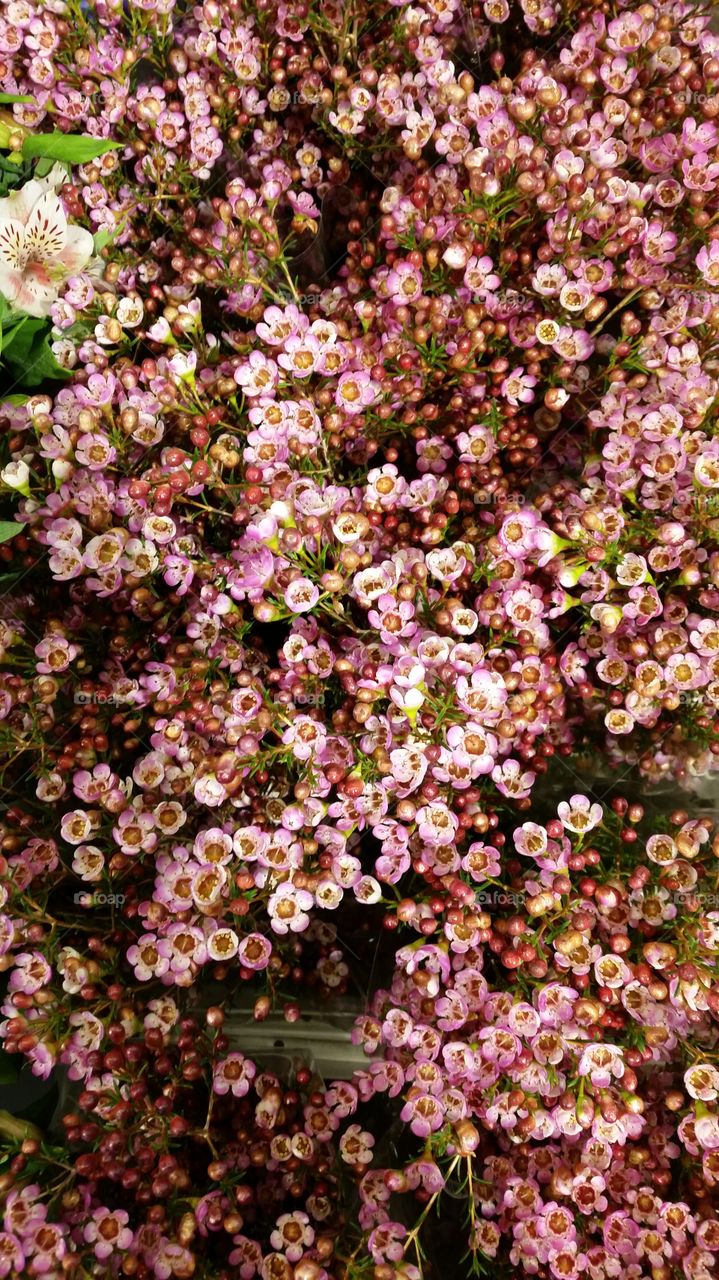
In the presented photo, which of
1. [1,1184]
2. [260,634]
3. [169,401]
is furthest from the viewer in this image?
[260,634]

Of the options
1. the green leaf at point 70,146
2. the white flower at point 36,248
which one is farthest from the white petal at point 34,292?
the green leaf at point 70,146

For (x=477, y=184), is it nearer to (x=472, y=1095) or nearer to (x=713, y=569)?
(x=713, y=569)

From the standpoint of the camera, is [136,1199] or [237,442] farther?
[237,442]

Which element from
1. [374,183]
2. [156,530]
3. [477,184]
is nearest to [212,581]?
[156,530]

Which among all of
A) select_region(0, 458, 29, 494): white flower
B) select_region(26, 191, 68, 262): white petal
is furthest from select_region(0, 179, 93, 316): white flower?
select_region(0, 458, 29, 494): white flower

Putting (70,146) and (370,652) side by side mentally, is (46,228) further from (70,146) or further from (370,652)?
(370,652)

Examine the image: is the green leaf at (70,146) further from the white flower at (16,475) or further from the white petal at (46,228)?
the white flower at (16,475)
